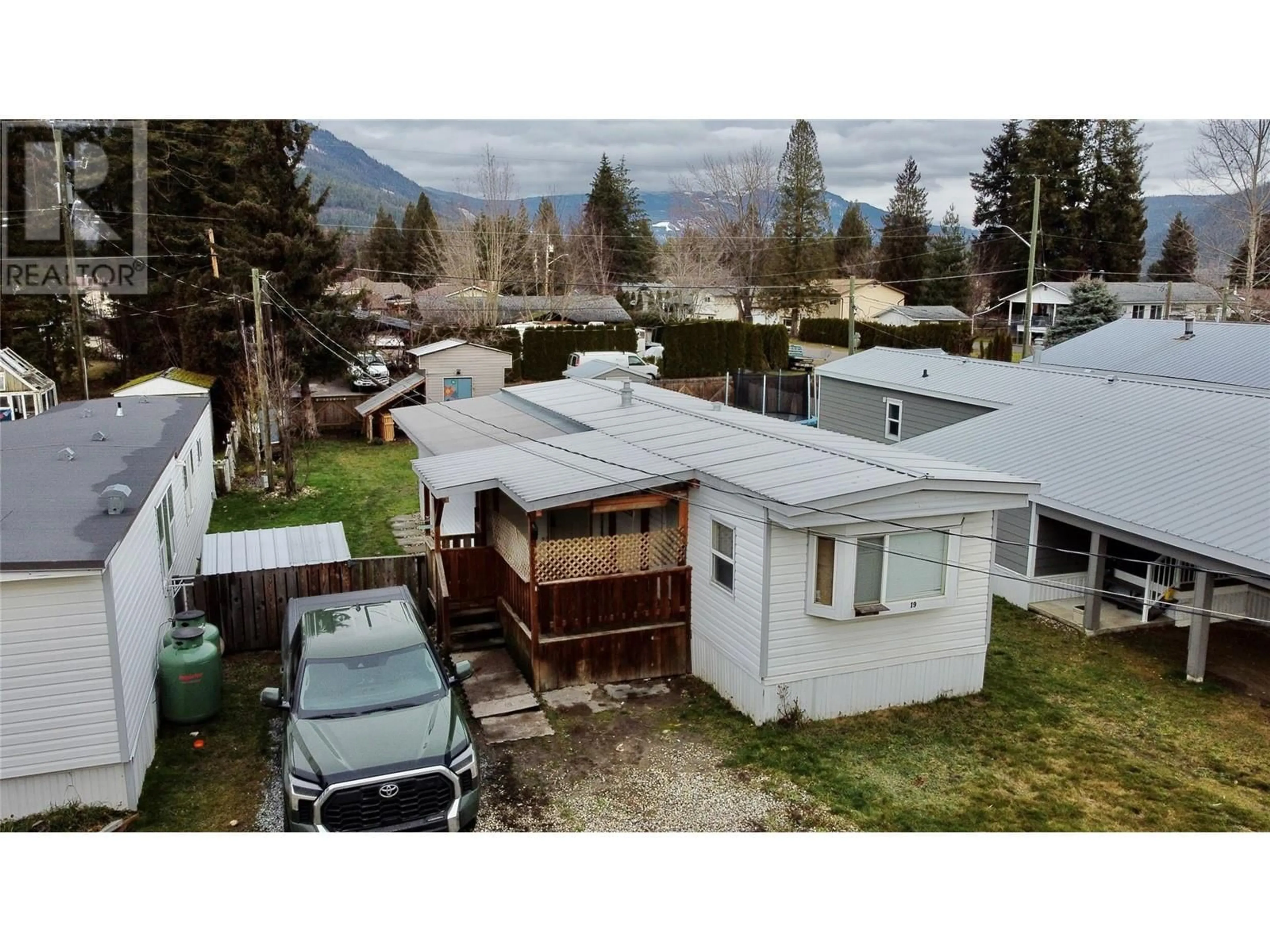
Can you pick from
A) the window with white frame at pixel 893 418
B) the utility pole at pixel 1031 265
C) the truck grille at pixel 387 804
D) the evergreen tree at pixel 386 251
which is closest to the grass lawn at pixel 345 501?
the truck grille at pixel 387 804

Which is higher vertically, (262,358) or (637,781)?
(262,358)

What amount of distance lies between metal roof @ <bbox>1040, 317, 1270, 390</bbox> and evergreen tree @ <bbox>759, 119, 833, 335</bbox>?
26.8 metres

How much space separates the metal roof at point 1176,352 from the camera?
25.1 meters

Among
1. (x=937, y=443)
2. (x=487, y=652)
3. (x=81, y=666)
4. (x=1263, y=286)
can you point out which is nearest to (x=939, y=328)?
(x=1263, y=286)

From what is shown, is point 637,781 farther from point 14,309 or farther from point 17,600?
point 14,309

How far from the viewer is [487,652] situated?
13.7 meters

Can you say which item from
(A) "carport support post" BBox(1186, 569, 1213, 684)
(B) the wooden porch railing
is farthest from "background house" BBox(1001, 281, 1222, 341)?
(B) the wooden porch railing

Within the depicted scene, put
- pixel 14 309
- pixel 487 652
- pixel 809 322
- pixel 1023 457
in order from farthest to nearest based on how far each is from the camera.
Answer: pixel 809 322 → pixel 14 309 → pixel 1023 457 → pixel 487 652

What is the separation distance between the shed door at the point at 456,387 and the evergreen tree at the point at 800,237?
1191 inches

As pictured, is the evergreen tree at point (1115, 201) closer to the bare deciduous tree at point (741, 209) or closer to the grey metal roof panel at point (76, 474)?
the bare deciduous tree at point (741, 209)

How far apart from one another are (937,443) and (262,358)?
16438 mm

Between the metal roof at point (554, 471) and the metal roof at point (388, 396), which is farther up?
the metal roof at point (554, 471)

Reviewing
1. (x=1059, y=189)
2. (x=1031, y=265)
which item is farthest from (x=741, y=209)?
(x=1031, y=265)

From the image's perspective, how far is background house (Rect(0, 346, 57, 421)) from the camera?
90.1 ft
